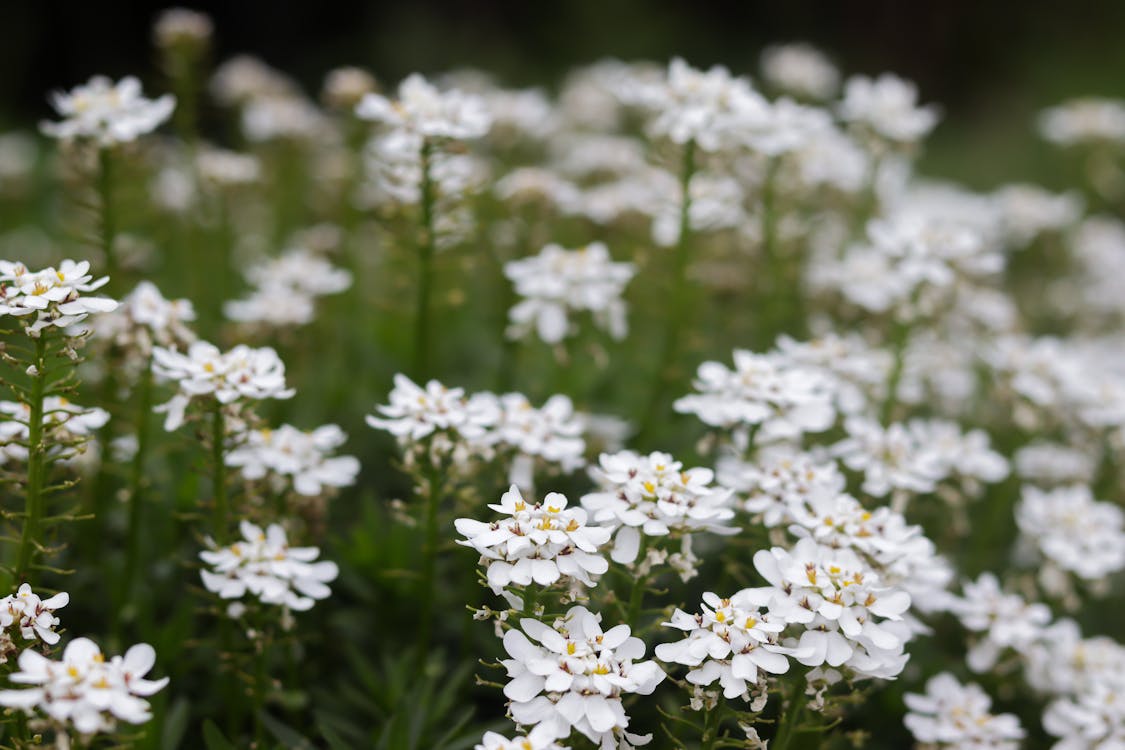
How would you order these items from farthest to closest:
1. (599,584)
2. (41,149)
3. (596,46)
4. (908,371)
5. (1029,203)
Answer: (596,46)
(41,149)
(1029,203)
(908,371)
(599,584)

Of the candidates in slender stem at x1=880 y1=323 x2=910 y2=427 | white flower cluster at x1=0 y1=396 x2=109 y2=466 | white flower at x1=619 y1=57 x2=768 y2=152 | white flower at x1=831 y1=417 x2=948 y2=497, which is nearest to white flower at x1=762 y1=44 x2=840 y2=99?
white flower at x1=619 y1=57 x2=768 y2=152

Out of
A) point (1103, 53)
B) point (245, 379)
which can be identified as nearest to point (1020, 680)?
point (245, 379)

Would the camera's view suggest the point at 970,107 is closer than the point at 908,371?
No

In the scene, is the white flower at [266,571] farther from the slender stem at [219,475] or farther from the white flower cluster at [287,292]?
the white flower cluster at [287,292]

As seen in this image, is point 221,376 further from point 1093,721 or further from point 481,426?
point 1093,721

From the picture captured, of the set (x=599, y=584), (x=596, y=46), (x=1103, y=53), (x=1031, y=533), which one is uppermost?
(x=1103, y=53)

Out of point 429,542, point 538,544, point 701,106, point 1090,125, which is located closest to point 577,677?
point 538,544

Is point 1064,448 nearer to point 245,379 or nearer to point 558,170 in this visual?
point 558,170

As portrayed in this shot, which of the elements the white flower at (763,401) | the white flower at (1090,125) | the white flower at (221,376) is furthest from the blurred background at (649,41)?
the white flower at (221,376)
